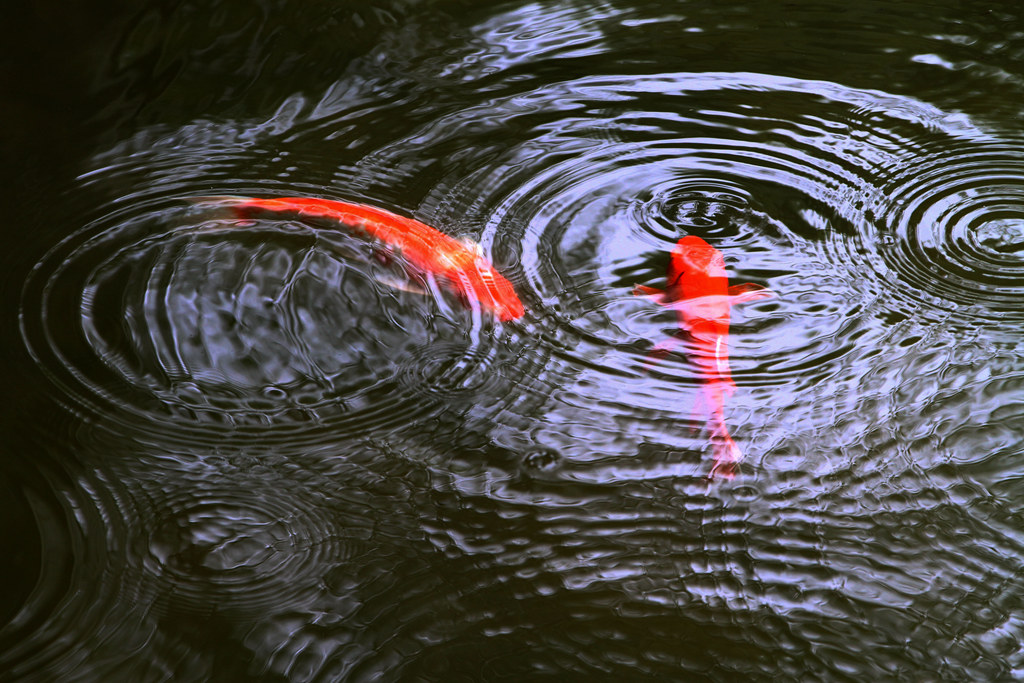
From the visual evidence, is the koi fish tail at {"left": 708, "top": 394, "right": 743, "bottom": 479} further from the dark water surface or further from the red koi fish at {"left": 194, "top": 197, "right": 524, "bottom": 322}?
the red koi fish at {"left": 194, "top": 197, "right": 524, "bottom": 322}

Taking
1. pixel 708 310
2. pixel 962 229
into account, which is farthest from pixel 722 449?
pixel 962 229

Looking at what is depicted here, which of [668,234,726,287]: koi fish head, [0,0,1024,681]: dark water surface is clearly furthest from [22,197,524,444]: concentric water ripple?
[668,234,726,287]: koi fish head

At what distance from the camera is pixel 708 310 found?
6.78 ft

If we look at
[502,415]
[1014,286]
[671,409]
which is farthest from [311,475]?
[1014,286]

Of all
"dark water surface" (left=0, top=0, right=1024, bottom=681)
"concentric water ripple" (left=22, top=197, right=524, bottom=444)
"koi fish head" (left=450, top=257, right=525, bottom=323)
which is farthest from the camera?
"koi fish head" (left=450, top=257, right=525, bottom=323)

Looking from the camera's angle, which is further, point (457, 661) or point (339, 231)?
point (339, 231)

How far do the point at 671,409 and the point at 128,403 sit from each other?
1.22 meters

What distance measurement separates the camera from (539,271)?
7.24 ft

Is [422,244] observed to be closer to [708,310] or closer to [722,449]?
[708,310]

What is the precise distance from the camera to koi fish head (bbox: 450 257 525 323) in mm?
2104

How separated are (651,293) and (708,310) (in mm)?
164

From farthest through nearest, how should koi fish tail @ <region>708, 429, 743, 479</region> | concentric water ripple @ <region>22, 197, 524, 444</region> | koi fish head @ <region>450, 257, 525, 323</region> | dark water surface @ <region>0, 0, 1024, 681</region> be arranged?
1. koi fish head @ <region>450, 257, 525, 323</region>
2. concentric water ripple @ <region>22, 197, 524, 444</region>
3. koi fish tail @ <region>708, 429, 743, 479</region>
4. dark water surface @ <region>0, 0, 1024, 681</region>

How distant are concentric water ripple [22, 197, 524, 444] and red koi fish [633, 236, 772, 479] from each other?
0.47 m

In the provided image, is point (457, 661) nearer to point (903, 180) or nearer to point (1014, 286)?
point (1014, 286)
